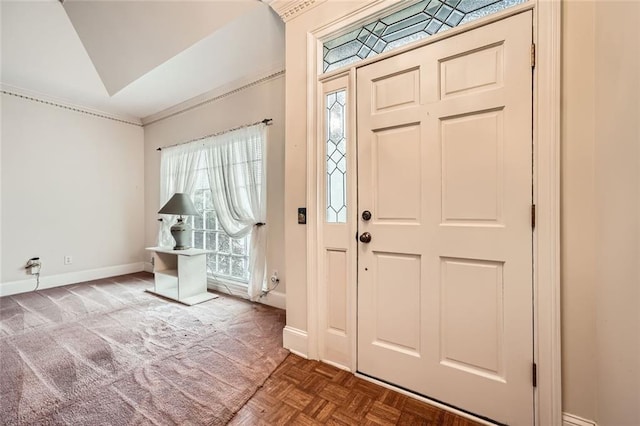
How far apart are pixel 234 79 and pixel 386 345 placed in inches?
131

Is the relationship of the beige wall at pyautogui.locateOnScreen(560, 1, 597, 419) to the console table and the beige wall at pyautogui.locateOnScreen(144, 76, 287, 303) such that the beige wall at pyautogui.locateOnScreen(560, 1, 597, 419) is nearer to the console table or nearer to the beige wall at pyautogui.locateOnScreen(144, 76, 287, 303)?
the beige wall at pyautogui.locateOnScreen(144, 76, 287, 303)

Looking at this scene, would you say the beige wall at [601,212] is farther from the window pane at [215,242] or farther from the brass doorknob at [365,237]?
the window pane at [215,242]

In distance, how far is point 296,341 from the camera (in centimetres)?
202

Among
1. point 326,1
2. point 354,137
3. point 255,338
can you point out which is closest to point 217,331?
point 255,338

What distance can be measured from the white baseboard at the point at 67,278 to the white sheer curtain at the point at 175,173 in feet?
2.70

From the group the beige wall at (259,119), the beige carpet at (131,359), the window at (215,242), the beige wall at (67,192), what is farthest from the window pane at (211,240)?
the beige wall at (67,192)

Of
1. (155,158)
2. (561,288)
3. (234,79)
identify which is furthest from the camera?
(155,158)

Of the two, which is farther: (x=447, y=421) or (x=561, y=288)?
(x=447, y=421)

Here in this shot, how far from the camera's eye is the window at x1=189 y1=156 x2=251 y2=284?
3.42 m

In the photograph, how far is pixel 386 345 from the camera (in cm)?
167

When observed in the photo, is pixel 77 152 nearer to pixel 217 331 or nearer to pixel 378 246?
pixel 217 331


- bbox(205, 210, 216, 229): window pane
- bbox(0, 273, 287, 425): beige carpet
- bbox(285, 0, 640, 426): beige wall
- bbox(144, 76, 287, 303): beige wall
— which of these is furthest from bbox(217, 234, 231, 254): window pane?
bbox(285, 0, 640, 426): beige wall

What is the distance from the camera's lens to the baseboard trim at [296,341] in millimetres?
1973

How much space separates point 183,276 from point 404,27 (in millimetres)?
3289
